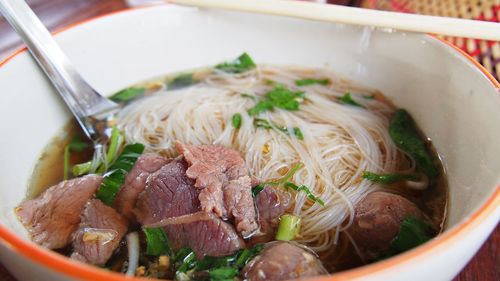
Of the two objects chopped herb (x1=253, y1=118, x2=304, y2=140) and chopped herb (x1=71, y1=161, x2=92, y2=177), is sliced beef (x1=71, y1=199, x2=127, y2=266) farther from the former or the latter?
chopped herb (x1=253, y1=118, x2=304, y2=140)

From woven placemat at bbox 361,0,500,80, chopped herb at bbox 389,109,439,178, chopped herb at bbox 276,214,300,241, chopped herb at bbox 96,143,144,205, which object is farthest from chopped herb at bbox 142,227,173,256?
woven placemat at bbox 361,0,500,80

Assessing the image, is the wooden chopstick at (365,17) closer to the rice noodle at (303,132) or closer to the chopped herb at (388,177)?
the rice noodle at (303,132)

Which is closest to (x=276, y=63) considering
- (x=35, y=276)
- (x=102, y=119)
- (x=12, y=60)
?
(x=102, y=119)

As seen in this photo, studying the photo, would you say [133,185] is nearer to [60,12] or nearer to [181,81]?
[181,81]

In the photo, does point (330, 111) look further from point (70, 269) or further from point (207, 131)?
point (70, 269)

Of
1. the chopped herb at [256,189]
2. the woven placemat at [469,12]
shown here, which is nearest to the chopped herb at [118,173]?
the chopped herb at [256,189]

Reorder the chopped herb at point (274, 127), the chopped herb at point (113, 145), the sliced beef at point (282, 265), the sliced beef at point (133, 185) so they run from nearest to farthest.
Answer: the sliced beef at point (282, 265)
the sliced beef at point (133, 185)
the chopped herb at point (113, 145)
the chopped herb at point (274, 127)
